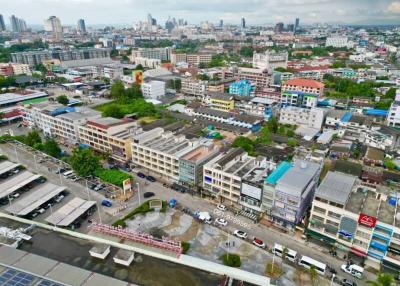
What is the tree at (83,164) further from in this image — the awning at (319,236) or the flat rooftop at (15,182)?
the awning at (319,236)

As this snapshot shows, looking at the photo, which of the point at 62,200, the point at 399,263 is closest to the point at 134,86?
the point at 62,200

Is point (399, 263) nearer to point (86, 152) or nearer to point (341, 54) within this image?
point (86, 152)

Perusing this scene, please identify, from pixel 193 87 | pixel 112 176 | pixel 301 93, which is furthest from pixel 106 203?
pixel 193 87

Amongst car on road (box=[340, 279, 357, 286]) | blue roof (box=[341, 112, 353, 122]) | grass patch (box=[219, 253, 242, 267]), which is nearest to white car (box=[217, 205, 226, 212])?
Answer: grass patch (box=[219, 253, 242, 267])

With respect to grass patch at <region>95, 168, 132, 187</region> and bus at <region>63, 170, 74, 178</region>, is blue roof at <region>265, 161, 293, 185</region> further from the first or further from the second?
bus at <region>63, 170, 74, 178</region>

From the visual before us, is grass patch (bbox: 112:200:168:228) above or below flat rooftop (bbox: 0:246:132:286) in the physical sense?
below
